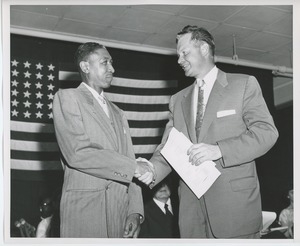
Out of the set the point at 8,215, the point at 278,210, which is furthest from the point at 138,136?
the point at 278,210

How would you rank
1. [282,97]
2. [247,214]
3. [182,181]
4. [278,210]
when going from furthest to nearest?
[278,210] → [282,97] → [182,181] → [247,214]

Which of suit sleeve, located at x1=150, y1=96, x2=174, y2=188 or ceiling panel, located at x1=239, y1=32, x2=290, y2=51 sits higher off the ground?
ceiling panel, located at x1=239, y1=32, x2=290, y2=51

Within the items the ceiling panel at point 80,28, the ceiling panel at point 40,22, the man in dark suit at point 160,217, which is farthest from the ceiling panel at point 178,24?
the man in dark suit at point 160,217

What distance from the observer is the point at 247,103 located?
2553mm

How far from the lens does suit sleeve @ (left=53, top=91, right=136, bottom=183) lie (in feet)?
8.38

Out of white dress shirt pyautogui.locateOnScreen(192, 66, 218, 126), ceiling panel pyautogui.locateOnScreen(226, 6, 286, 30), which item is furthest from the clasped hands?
ceiling panel pyautogui.locateOnScreen(226, 6, 286, 30)

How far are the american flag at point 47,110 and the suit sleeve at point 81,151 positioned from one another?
2.13m

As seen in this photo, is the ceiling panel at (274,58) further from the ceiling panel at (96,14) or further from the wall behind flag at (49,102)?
the ceiling panel at (96,14)

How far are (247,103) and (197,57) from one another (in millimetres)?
475

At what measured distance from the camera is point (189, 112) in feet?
8.80

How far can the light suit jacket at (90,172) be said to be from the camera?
2539mm

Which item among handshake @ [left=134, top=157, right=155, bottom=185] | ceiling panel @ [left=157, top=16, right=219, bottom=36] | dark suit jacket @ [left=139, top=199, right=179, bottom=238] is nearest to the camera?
handshake @ [left=134, top=157, right=155, bottom=185]

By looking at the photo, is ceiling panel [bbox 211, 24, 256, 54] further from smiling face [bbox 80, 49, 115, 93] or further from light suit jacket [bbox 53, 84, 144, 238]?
light suit jacket [bbox 53, 84, 144, 238]
